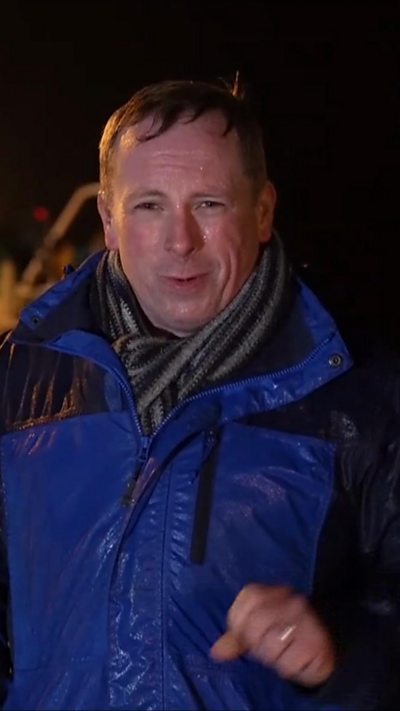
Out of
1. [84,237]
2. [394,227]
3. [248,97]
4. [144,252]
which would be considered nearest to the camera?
[144,252]

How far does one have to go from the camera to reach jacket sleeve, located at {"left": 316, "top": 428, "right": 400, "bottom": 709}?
66.7 inches

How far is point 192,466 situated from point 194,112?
61 cm

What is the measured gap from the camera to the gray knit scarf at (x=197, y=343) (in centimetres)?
191

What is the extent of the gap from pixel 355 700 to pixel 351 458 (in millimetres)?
377

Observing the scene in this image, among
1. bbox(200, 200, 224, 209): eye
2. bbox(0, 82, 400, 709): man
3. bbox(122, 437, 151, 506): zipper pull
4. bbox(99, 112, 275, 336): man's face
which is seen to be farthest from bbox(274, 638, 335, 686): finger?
bbox(200, 200, 224, 209): eye

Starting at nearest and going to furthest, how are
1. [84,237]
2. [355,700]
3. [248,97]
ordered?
[355,700] → [248,97] → [84,237]

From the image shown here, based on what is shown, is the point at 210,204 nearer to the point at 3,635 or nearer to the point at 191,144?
the point at 191,144

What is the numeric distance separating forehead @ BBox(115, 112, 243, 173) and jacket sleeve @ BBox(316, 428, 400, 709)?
0.54 m

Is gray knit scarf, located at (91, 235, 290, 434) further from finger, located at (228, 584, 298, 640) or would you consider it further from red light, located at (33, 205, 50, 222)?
red light, located at (33, 205, 50, 222)

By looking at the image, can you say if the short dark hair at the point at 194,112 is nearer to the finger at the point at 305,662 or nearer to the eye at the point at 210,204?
the eye at the point at 210,204

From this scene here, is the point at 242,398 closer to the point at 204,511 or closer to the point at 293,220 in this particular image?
the point at 204,511

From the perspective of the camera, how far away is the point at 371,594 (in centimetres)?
179

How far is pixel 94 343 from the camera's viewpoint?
1.96 meters

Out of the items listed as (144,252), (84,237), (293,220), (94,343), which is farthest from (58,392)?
(84,237)
